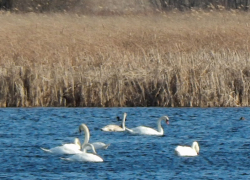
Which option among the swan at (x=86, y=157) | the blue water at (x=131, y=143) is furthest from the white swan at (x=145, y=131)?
the swan at (x=86, y=157)

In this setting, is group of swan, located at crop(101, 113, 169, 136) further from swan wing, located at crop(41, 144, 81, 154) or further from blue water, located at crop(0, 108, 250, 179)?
swan wing, located at crop(41, 144, 81, 154)

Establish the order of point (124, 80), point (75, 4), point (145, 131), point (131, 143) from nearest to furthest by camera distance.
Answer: point (131, 143) → point (145, 131) → point (124, 80) → point (75, 4)

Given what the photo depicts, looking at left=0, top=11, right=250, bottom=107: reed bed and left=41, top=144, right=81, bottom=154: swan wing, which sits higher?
left=0, top=11, right=250, bottom=107: reed bed

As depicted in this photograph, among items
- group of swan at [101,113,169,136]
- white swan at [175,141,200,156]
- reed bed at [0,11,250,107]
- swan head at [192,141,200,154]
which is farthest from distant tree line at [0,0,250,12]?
white swan at [175,141,200,156]

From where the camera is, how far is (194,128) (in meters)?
16.1

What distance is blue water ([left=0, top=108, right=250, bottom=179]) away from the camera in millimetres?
11320

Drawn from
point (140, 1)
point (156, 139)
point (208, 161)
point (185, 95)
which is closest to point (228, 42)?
point (185, 95)

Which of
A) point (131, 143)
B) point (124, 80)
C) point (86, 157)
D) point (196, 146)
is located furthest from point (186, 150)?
point (124, 80)

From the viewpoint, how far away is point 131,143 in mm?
14195

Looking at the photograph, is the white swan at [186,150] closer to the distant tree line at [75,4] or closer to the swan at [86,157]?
the swan at [86,157]

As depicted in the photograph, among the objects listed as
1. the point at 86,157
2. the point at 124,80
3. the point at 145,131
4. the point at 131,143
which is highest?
the point at 124,80

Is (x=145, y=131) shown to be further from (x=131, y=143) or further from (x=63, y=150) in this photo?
(x=63, y=150)

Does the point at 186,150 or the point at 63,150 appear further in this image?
the point at 63,150

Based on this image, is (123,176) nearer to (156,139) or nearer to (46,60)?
(156,139)
